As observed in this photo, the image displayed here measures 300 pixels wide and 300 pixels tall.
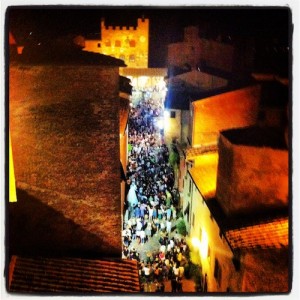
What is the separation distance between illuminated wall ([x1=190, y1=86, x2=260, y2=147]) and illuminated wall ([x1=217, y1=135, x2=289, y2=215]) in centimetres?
36

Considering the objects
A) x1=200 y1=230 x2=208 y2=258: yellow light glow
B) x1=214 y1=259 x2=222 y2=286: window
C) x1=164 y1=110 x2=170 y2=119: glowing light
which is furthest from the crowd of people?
x1=214 y1=259 x2=222 y2=286: window

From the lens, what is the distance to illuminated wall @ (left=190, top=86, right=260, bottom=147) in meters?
5.66

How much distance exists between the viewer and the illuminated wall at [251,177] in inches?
198

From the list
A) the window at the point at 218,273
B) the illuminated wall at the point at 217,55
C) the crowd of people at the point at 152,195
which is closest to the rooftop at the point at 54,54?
the crowd of people at the point at 152,195

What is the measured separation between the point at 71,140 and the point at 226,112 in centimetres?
210

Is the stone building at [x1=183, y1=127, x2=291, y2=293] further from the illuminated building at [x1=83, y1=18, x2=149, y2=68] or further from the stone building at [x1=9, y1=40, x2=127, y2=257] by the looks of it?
the illuminated building at [x1=83, y1=18, x2=149, y2=68]

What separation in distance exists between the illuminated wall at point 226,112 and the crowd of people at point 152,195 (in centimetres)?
81

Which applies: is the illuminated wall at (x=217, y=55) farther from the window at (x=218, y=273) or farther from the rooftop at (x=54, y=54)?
the window at (x=218, y=273)

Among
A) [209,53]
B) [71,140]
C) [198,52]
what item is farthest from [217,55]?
[71,140]

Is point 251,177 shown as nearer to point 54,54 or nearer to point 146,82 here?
point 146,82

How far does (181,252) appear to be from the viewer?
5645 millimetres

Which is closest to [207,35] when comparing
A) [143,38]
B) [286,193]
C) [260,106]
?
[143,38]
